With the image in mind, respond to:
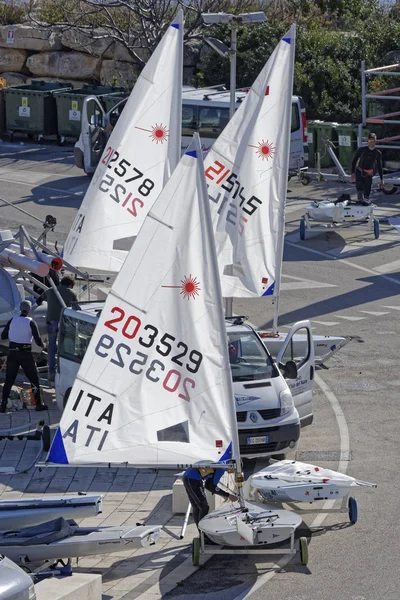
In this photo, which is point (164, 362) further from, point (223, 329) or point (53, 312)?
point (53, 312)

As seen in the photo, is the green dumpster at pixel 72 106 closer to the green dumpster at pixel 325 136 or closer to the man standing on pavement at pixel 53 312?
the green dumpster at pixel 325 136

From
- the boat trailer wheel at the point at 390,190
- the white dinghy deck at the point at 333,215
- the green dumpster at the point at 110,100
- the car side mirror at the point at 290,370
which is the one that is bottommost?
the car side mirror at the point at 290,370

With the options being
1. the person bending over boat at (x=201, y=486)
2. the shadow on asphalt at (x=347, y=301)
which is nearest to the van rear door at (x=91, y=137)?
the shadow on asphalt at (x=347, y=301)

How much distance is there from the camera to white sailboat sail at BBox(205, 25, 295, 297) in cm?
1841

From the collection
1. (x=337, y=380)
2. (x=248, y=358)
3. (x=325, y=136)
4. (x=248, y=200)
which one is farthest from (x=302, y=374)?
(x=325, y=136)

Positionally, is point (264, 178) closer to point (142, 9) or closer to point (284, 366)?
point (284, 366)

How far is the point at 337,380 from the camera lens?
759 inches

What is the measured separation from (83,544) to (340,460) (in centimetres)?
494

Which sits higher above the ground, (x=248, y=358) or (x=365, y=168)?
(x=365, y=168)

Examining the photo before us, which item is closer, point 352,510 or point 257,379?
point 352,510

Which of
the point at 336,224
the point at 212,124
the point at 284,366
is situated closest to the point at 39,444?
the point at 284,366

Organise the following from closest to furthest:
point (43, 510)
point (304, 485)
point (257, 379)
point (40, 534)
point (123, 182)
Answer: point (40, 534), point (43, 510), point (304, 485), point (257, 379), point (123, 182)

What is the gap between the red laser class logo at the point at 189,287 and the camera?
1181 centimetres

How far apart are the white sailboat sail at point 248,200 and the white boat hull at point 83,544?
268 inches
